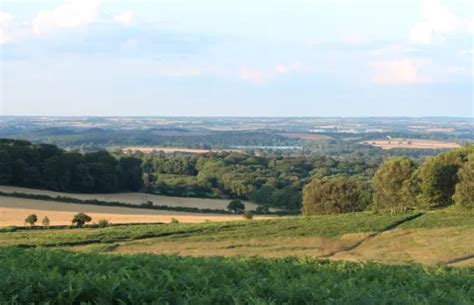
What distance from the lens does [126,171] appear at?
75.9 metres

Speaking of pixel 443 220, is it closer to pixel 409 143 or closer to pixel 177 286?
pixel 177 286

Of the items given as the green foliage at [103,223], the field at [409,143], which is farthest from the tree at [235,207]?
the field at [409,143]

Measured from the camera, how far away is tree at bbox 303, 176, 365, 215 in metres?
64.2

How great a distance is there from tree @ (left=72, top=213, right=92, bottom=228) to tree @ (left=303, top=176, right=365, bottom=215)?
23.3m

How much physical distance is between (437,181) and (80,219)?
3266 centimetres

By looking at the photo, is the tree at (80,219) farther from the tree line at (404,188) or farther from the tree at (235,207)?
the tree line at (404,188)

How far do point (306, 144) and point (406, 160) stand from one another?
121200mm

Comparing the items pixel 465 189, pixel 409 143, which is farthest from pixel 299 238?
pixel 409 143

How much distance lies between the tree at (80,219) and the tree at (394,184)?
27.7 meters

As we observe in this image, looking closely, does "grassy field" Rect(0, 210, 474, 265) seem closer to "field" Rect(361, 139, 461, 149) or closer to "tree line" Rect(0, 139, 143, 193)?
"tree line" Rect(0, 139, 143, 193)

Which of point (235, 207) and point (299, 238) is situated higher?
point (299, 238)

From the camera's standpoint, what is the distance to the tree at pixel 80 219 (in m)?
47.9

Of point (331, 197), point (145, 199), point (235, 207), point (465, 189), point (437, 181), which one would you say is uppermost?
point (437, 181)

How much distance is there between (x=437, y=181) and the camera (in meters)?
60.8
